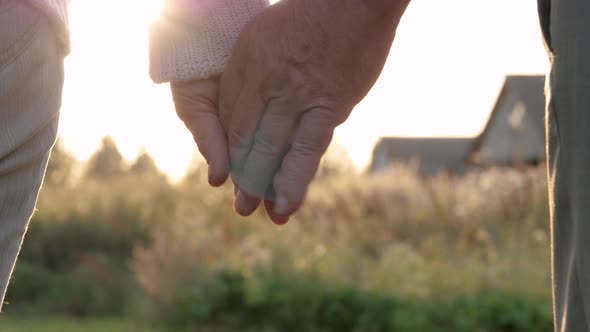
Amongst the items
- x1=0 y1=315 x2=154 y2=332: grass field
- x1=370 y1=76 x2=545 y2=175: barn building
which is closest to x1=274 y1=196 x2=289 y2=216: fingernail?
x1=0 y1=315 x2=154 y2=332: grass field

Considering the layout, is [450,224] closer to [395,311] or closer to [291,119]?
[395,311]

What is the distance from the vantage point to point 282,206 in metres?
1.84

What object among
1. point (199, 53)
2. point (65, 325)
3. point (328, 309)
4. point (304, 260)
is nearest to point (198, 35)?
point (199, 53)

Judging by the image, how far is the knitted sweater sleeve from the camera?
2.01 m

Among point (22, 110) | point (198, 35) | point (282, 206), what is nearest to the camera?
point (22, 110)

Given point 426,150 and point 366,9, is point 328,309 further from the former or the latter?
point 426,150

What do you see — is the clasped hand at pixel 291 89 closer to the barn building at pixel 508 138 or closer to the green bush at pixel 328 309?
the green bush at pixel 328 309

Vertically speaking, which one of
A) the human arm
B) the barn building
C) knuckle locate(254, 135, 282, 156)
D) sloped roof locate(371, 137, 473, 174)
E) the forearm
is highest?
the forearm

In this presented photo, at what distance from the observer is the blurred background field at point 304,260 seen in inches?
273

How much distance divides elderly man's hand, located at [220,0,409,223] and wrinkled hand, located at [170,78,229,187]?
50mm

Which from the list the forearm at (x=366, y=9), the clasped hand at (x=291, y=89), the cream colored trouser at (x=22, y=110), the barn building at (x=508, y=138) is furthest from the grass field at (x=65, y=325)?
the cream colored trouser at (x=22, y=110)

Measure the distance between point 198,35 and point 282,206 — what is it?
45cm

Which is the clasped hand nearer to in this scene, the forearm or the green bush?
the forearm

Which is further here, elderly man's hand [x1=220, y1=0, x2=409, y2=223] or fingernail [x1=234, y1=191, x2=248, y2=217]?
fingernail [x1=234, y1=191, x2=248, y2=217]
